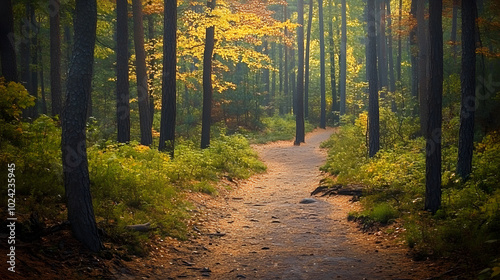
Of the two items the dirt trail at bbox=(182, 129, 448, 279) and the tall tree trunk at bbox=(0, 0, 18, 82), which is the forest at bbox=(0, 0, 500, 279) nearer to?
the tall tree trunk at bbox=(0, 0, 18, 82)

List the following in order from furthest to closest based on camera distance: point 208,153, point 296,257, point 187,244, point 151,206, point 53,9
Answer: point 53,9 → point 208,153 → point 151,206 → point 187,244 → point 296,257

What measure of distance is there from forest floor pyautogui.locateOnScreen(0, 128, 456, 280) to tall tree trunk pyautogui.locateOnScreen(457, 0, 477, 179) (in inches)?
117

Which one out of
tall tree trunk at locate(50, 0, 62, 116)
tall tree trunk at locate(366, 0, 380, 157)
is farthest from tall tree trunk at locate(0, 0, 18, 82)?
tall tree trunk at locate(366, 0, 380, 157)

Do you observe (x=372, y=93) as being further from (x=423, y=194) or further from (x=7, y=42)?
(x=7, y=42)

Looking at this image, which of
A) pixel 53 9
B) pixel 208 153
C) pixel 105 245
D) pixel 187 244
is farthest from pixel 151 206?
pixel 53 9

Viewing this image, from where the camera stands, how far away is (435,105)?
866cm

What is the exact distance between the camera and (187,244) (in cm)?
823

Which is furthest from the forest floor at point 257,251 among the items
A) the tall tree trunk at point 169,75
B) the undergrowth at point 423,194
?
the tall tree trunk at point 169,75

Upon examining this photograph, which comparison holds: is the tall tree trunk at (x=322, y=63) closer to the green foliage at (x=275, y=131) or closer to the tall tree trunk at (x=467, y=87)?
the green foliage at (x=275, y=131)

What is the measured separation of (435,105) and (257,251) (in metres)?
4.86

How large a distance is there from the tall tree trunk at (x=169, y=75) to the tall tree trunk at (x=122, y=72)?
1.54 m

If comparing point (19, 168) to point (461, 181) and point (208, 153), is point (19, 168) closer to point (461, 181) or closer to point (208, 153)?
point (208, 153)

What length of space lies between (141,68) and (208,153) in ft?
15.0

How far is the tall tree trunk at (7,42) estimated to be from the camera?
12.0 m
